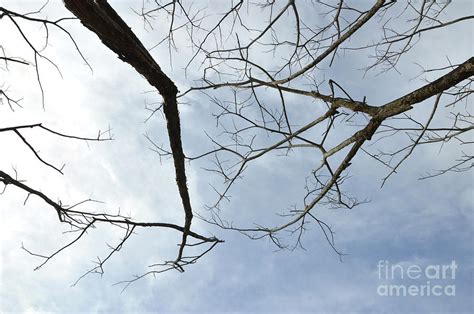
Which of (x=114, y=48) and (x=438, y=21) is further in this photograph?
(x=438, y=21)

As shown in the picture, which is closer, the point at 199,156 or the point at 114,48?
the point at 114,48

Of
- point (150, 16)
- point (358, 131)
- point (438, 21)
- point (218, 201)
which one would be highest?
point (438, 21)

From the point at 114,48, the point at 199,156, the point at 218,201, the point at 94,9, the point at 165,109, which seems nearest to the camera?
the point at 94,9

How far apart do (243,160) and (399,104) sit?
1.63 m

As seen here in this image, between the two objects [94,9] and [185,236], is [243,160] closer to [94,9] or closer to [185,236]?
[185,236]

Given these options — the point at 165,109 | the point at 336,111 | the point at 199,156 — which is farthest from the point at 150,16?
the point at 336,111

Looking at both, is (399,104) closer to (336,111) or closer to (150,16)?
(336,111)

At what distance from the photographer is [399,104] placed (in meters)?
3.49

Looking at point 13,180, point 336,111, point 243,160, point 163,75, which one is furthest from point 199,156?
point 13,180

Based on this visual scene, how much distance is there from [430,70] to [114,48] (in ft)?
8.70

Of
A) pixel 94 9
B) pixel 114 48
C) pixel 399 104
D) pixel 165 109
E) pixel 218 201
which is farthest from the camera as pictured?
pixel 218 201

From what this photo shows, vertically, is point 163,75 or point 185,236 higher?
point 163,75

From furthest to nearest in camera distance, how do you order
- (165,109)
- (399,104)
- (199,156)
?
(199,156), (165,109), (399,104)

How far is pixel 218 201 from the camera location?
4719 millimetres
